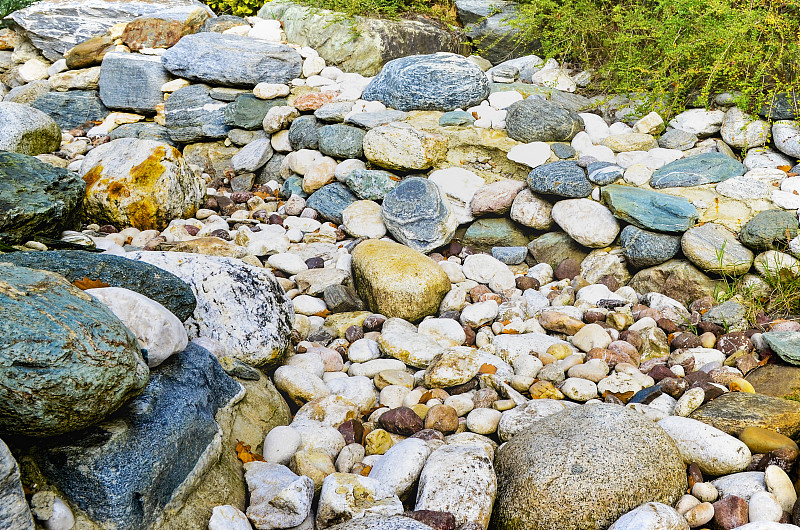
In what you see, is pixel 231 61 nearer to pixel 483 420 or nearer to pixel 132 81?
pixel 132 81

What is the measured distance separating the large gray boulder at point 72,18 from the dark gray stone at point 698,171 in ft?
22.7

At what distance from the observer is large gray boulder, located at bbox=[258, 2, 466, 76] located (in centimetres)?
→ 841

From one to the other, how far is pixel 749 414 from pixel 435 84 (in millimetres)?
4875

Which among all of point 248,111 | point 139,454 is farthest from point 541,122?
point 139,454

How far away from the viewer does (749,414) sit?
3361 millimetres

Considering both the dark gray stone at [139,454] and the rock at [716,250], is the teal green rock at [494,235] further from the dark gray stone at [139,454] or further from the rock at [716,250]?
the dark gray stone at [139,454]

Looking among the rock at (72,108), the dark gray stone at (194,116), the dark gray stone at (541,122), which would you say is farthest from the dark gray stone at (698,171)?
the rock at (72,108)

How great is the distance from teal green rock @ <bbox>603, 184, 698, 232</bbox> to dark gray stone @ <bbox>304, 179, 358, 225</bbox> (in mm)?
2505

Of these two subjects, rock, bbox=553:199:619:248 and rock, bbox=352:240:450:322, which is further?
rock, bbox=553:199:619:248

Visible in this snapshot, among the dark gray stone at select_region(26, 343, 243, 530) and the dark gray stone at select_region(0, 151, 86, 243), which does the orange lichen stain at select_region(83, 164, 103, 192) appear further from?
the dark gray stone at select_region(26, 343, 243, 530)

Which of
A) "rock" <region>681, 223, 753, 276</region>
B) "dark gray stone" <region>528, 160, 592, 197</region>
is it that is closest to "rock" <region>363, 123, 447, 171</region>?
"dark gray stone" <region>528, 160, 592, 197</region>

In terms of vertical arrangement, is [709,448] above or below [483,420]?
above

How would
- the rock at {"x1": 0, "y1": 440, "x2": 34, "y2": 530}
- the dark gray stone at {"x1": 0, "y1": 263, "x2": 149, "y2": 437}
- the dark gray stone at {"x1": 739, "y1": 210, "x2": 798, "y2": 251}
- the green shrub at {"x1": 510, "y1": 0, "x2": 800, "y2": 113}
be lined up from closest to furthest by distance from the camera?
1. the rock at {"x1": 0, "y1": 440, "x2": 34, "y2": 530}
2. the dark gray stone at {"x1": 0, "y1": 263, "x2": 149, "y2": 437}
3. the dark gray stone at {"x1": 739, "y1": 210, "x2": 798, "y2": 251}
4. the green shrub at {"x1": 510, "y1": 0, "x2": 800, "y2": 113}

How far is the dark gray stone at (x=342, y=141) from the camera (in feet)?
22.5
